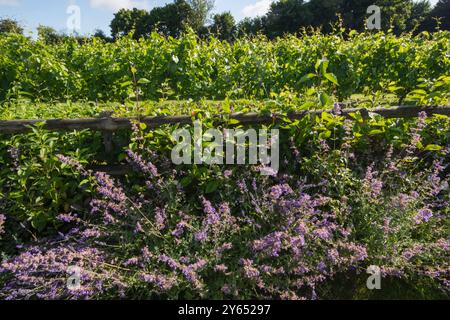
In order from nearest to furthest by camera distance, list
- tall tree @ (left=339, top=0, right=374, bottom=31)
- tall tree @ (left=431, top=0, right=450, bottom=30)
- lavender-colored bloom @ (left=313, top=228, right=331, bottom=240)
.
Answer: lavender-colored bloom @ (left=313, top=228, right=331, bottom=240), tall tree @ (left=339, top=0, right=374, bottom=31), tall tree @ (left=431, top=0, right=450, bottom=30)

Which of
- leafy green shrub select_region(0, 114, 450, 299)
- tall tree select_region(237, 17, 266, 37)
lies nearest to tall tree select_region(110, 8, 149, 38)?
tall tree select_region(237, 17, 266, 37)

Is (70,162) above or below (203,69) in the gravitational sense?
below

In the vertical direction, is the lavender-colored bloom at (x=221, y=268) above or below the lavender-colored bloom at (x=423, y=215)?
below

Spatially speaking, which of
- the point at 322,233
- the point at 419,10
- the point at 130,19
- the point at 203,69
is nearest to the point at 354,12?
the point at 419,10

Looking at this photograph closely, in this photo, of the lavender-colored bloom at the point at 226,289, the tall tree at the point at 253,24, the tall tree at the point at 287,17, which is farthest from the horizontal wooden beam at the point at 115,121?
the tall tree at the point at 253,24

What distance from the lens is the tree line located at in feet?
134

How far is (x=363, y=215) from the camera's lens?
9.43 ft

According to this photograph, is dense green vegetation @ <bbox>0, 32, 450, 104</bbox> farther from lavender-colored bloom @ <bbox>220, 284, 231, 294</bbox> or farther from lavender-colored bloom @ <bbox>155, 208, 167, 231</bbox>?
lavender-colored bloom @ <bbox>220, 284, 231, 294</bbox>

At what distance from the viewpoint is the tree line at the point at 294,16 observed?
40781mm

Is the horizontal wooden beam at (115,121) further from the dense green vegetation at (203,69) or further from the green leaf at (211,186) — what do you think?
the dense green vegetation at (203,69)

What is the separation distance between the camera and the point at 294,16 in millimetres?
41906

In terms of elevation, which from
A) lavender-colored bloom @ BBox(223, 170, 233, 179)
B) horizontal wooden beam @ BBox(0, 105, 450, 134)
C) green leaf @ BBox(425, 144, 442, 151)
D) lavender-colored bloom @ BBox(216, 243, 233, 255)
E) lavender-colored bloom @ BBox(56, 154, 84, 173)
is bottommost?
lavender-colored bloom @ BBox(216, 243, 233, 255)

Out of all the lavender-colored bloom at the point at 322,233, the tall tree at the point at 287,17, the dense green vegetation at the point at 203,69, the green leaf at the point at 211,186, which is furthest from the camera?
the tall tree at the point at 287,17

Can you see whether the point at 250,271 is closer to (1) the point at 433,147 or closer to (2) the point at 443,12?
(1) the point at 433,147
